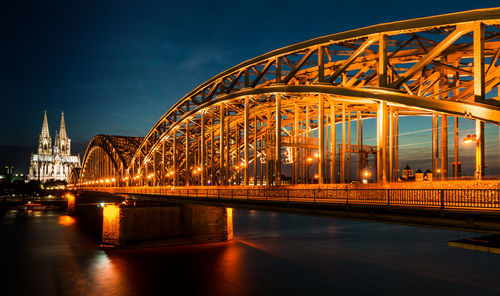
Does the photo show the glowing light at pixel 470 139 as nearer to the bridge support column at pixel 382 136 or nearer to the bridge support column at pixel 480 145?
the bridge support column at pixel 480 145

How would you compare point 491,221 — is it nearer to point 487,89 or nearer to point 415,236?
point 487,89

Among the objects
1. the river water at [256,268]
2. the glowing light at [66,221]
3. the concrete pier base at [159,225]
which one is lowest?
the glowing light at [66,221]

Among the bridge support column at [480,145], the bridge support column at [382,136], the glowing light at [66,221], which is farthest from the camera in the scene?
the glowing light at [66,221]

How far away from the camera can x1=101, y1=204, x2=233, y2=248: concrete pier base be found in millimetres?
43750

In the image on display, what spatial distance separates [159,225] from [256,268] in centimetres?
1340

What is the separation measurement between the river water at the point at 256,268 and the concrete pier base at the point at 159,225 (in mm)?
1273

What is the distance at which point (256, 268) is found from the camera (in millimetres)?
36375

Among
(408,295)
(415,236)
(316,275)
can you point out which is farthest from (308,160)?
(415,236)

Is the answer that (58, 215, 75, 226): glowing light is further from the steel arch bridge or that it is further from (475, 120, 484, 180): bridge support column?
(475, 120, 484, 180): bridge support column

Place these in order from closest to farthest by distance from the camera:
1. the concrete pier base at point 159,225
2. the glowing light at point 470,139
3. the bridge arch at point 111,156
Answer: the glowing light at point 470,139 → the concrete pier base at point 159,225 → the bridge arch at point 111,156

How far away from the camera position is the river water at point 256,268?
30.3 metres

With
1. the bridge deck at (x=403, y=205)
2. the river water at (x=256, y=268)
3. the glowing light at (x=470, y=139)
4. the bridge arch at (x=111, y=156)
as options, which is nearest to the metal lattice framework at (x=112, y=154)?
the bridge arch at (x=111, y=156)

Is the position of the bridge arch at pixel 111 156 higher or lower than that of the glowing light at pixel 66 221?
higher

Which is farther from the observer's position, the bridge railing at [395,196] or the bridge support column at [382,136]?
the bridge support column at [382,136]
